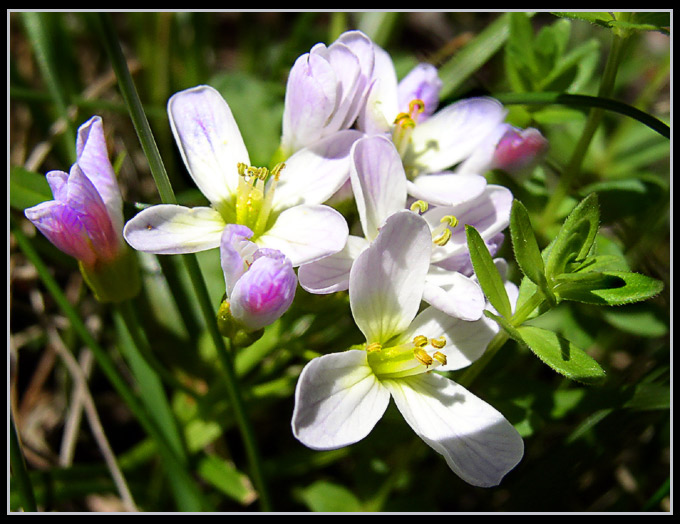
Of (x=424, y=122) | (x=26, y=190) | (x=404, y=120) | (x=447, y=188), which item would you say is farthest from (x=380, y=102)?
(x=26, y=190)

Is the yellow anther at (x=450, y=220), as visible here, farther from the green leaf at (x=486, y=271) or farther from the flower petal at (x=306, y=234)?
the flower petal at (x=306, y=234)

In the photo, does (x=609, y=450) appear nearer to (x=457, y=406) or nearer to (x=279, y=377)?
(x=457, y=406)

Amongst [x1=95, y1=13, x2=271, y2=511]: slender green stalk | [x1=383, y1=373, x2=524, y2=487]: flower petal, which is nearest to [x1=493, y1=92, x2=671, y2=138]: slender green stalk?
[x1=383, y1=373, x2=524, y2=487]: flower petal

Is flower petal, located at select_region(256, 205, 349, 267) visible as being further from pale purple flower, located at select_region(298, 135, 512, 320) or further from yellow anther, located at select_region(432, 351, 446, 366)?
yellow anther, located at select_region(432, 351, 446, 366)

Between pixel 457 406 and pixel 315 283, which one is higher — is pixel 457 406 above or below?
below

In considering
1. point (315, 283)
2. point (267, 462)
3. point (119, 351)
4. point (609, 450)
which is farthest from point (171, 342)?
point (609, 450)

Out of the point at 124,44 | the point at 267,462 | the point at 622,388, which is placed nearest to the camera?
the point at 622,388

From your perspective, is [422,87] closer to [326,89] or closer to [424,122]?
[424,122]

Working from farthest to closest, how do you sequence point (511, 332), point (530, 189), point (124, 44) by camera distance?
point (124, 44)
point (530, 189)
point (511, 332)
